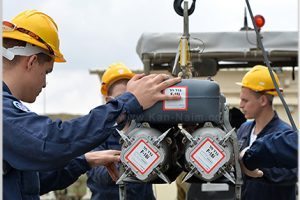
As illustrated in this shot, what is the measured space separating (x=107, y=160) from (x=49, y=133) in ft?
2.13

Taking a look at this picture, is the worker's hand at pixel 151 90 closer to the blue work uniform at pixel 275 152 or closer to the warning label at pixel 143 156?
the warning label at pixel 143 156

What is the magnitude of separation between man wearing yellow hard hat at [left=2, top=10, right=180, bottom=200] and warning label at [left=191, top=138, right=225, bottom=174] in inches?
9.4

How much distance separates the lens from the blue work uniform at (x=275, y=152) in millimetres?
3203

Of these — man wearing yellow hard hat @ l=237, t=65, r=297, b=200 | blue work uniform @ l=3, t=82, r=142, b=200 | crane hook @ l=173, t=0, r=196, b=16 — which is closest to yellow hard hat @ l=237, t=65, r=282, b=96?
man wearing yellow hard hat @ l=237, t=65, r=297, b=200

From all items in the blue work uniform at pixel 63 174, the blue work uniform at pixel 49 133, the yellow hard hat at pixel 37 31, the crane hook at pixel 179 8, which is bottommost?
the blue work uniform at pixel 63 174

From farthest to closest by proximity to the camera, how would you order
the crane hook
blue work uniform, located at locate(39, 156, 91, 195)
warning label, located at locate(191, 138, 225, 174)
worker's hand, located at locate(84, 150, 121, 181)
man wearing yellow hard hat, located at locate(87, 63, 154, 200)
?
man wearing yellow hard hat, located at locate(87, 63, 154, 200) < blue work uniform, located at locate(39, 156, 91, 195) < worker's hand, located at locate(84, 150, 121, 181) < the crane hook < warning label, located at locate(191, 138, 225, 174)

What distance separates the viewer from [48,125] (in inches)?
106

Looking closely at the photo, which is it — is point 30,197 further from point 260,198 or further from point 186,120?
point 260,198

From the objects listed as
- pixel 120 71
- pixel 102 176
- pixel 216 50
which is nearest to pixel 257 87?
pixel 216 50

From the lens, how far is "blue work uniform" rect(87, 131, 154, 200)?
4.27 metres

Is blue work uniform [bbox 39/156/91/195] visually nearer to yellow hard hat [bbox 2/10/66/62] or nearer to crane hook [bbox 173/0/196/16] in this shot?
yellow hard hat [bbox 2/10/66/62]

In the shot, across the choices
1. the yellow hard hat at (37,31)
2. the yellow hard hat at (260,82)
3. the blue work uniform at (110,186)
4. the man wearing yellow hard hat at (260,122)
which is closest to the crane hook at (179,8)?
the yellow hard hat at (37,31)

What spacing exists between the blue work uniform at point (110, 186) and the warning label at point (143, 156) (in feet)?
4.86

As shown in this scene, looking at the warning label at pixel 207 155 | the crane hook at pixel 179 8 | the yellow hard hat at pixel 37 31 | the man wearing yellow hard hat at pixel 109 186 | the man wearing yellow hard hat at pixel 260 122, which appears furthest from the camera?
the man wearing yellow hard hat at pixel 260 122
